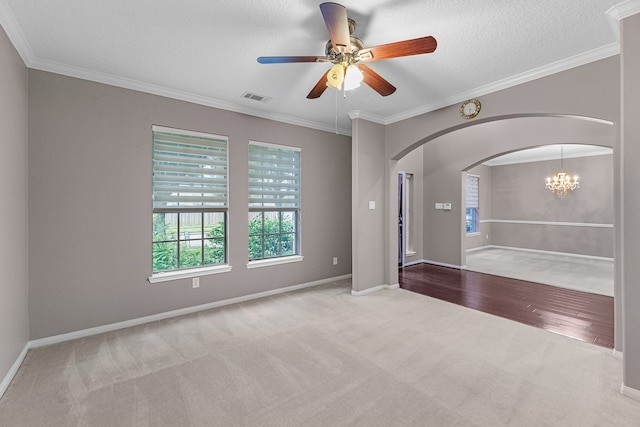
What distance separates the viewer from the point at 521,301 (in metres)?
3.97

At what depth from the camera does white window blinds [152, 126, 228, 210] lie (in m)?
3.37

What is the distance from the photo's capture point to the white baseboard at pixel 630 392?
1968mm

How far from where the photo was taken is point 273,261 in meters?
4.29

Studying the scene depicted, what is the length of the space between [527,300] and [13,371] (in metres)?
5.62

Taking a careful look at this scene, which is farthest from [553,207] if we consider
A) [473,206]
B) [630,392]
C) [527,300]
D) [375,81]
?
[375,81]

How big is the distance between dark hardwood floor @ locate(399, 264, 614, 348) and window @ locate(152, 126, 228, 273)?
3.20 m

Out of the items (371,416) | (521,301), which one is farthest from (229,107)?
(521,301)

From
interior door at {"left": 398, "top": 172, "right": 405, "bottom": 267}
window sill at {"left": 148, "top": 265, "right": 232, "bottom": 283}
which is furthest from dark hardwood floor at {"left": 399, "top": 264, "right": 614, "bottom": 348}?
window sill at {"left": 148, "top": 265, "right": 232, "bottom": 283}

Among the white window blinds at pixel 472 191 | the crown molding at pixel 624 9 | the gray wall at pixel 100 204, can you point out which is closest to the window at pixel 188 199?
the gray wall at pixel 100 204

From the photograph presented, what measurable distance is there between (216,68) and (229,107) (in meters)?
0.98

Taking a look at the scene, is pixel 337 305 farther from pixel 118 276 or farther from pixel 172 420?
pixel 118 276

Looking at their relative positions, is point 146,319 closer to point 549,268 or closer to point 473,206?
point 549,268

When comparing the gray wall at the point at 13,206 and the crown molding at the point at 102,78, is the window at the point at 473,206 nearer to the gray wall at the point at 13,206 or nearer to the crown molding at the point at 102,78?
the crown molding at the point at 102,78

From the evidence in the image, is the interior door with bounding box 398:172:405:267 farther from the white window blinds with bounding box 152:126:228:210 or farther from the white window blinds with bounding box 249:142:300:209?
the white window blinds with bounding box 152:126:228:210
